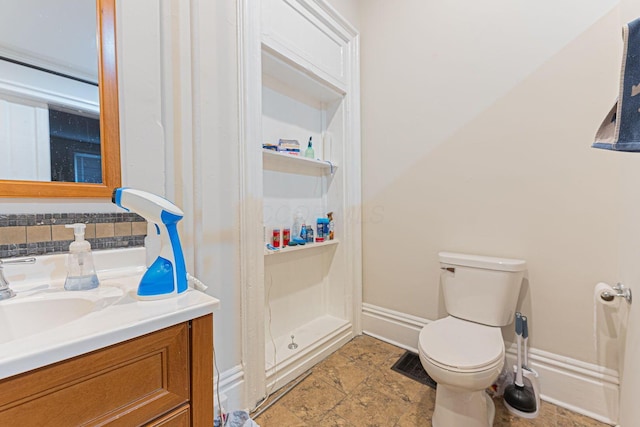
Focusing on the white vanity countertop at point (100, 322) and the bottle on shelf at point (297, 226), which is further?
the bottle on shelf at point (297, 226)

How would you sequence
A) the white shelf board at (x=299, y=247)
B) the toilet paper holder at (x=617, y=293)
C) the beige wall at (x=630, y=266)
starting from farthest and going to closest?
the white shelf board at (x=299, y=247) < the toilet paper holder at (x=617, y=293) < the beige wall at (x=630, y=266)

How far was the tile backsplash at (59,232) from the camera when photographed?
2.65 ft

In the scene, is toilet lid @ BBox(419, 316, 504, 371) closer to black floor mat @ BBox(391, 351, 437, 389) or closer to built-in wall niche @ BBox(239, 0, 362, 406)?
black floor mat @ BBox(391, 351, 437, 389)

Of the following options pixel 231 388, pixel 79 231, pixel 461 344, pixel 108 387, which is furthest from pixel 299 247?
pixel 108 387

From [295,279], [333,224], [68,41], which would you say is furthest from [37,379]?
[333,224]

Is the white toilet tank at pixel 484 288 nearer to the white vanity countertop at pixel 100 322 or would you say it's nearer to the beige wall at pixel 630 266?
the beige wall at pixel 630 266

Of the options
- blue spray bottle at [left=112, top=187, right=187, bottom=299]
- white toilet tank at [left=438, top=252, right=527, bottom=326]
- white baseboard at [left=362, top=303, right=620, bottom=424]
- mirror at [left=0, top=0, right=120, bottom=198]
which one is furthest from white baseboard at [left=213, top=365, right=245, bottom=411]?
white baseboard at [left=362, top=303, right=620, bottom=424]

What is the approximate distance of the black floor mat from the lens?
1551 millimetres

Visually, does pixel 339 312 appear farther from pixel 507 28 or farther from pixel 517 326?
pixel 507 28

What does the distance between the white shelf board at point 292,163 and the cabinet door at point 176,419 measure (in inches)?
45.8

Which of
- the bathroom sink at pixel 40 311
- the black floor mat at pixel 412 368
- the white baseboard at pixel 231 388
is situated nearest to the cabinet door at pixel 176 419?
the bathroom sink at pixel 40 311

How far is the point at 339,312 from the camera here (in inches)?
81.7

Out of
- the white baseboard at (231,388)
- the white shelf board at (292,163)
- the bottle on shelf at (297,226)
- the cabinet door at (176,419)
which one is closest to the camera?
the cabinet door at (176,419)

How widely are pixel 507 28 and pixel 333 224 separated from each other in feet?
5.00
